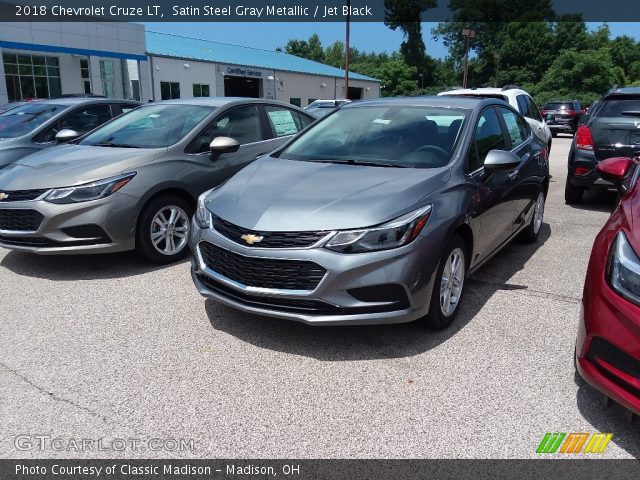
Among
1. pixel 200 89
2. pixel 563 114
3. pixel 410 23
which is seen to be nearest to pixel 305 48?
pixel 410 23

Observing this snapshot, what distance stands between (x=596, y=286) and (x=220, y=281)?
216cm

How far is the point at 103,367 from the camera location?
128 inches

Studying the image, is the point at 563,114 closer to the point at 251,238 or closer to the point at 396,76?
the point at 251,238

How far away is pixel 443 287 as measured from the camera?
3611 mm

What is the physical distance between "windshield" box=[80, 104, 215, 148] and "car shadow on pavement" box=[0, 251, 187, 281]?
114 cm

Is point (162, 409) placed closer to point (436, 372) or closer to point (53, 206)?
point (436, 372)

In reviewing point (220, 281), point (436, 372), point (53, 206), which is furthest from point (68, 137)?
point (436, 372)

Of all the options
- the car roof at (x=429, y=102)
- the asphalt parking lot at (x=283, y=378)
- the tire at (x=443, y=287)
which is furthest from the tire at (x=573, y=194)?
the tire at (x=443, y=287)

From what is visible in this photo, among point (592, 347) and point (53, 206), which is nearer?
point (592, 347)

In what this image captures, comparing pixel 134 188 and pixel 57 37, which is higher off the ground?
pixel 57 37

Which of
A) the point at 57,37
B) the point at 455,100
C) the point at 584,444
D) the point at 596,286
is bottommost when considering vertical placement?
the point at 584,444

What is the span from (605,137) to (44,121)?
7.62 meters

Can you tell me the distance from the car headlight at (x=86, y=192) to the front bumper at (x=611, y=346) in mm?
3790

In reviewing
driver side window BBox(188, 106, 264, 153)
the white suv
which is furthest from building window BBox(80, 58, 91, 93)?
driver side window BBox(188, 106, 264, 153)
